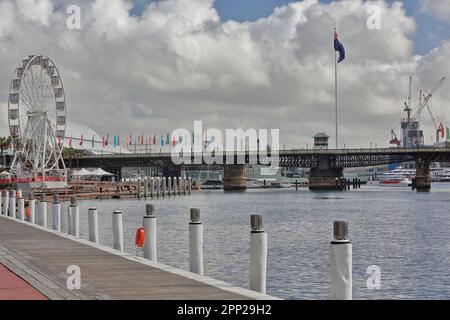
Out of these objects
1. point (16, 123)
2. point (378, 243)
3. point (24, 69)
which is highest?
point (24, 69)

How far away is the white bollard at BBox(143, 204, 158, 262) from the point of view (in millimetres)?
22047

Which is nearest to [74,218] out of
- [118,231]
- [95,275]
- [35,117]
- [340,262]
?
[118,231]

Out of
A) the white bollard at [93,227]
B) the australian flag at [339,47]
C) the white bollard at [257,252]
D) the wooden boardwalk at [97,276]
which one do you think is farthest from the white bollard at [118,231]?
the australian flag at [339,47]

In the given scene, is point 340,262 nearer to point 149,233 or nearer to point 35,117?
point 149,233

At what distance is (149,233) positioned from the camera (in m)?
22.3

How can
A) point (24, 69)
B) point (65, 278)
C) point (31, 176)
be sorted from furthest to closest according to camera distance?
point (31, 176), point (24, 69), point (65, 278)

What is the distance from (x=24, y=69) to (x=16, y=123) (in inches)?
318

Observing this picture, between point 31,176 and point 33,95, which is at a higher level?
point 33,95

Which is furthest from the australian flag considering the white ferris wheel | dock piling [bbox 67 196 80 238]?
dock piling [bbox 67 196 80 238]

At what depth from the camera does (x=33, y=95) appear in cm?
10375
